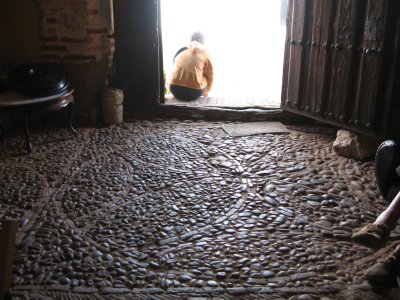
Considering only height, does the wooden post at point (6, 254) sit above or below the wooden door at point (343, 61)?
below

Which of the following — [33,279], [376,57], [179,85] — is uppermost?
[376,57]


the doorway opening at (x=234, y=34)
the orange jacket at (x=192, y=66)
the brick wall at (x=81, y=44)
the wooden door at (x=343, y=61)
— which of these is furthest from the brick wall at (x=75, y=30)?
the doorway opening at (x=234, y=34)

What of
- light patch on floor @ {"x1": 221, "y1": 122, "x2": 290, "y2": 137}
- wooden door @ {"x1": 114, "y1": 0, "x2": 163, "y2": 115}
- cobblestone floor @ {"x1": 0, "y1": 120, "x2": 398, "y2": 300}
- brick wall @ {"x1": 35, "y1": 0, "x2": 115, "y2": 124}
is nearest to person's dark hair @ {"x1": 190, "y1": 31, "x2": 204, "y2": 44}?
wooden door @ {"x1": 114, "y1": 0, "x2": 163, "y2": 115}

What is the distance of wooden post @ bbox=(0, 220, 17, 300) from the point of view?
1.62 m

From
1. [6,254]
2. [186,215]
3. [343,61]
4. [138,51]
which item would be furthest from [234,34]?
[6,254]

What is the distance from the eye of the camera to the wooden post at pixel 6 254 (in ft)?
5.31

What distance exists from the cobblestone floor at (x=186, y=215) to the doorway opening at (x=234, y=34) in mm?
3222

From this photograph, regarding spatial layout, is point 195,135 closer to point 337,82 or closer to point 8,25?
point 337,82

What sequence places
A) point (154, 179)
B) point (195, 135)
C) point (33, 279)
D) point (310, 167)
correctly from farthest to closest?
point (195, 135)
point (310, 167)
point (154, 179)
point (33, 279)

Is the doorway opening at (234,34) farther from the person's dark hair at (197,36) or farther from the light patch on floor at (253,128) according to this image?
the light patch on floor at (253,128)

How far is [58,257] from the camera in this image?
289 centimetres

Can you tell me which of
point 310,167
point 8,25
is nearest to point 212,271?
point 310,167

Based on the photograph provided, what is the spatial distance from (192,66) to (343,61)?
7.89ft

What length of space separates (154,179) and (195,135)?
4.27 ft
